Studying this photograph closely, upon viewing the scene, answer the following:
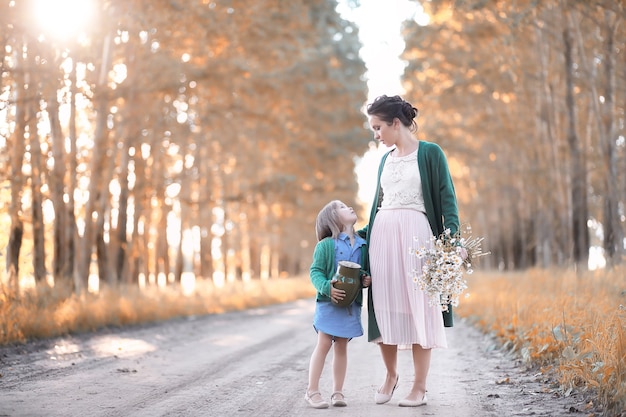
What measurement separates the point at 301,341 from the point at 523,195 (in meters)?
22.2

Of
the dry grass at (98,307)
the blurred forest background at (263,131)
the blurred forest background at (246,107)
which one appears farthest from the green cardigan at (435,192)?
the blurred forest background at (246,107)

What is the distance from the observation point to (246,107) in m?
21.0

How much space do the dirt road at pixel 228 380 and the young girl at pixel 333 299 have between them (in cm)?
22

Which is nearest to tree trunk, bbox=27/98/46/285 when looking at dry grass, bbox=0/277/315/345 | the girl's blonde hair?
dry grass, bbox=0/277/315/345

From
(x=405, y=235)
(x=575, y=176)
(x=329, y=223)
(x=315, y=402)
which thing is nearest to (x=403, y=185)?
(x=405, y=235)

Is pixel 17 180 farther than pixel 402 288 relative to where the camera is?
Yes

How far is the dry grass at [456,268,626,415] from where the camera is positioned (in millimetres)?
5512

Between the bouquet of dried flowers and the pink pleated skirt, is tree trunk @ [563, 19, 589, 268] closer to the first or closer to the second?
the pink pleated skirt

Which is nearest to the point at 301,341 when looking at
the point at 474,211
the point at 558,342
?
the point at 558,342

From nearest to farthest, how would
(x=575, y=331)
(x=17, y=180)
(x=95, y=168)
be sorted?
(x=575, y=331) → (x=17, y=180) → (x=95, y=168)

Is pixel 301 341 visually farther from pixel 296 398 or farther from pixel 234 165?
pixel 234 165

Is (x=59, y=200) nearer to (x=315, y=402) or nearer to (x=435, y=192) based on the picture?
(x=315, y=402)

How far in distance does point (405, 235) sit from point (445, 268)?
0.55 m

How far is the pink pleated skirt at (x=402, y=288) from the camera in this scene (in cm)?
605
